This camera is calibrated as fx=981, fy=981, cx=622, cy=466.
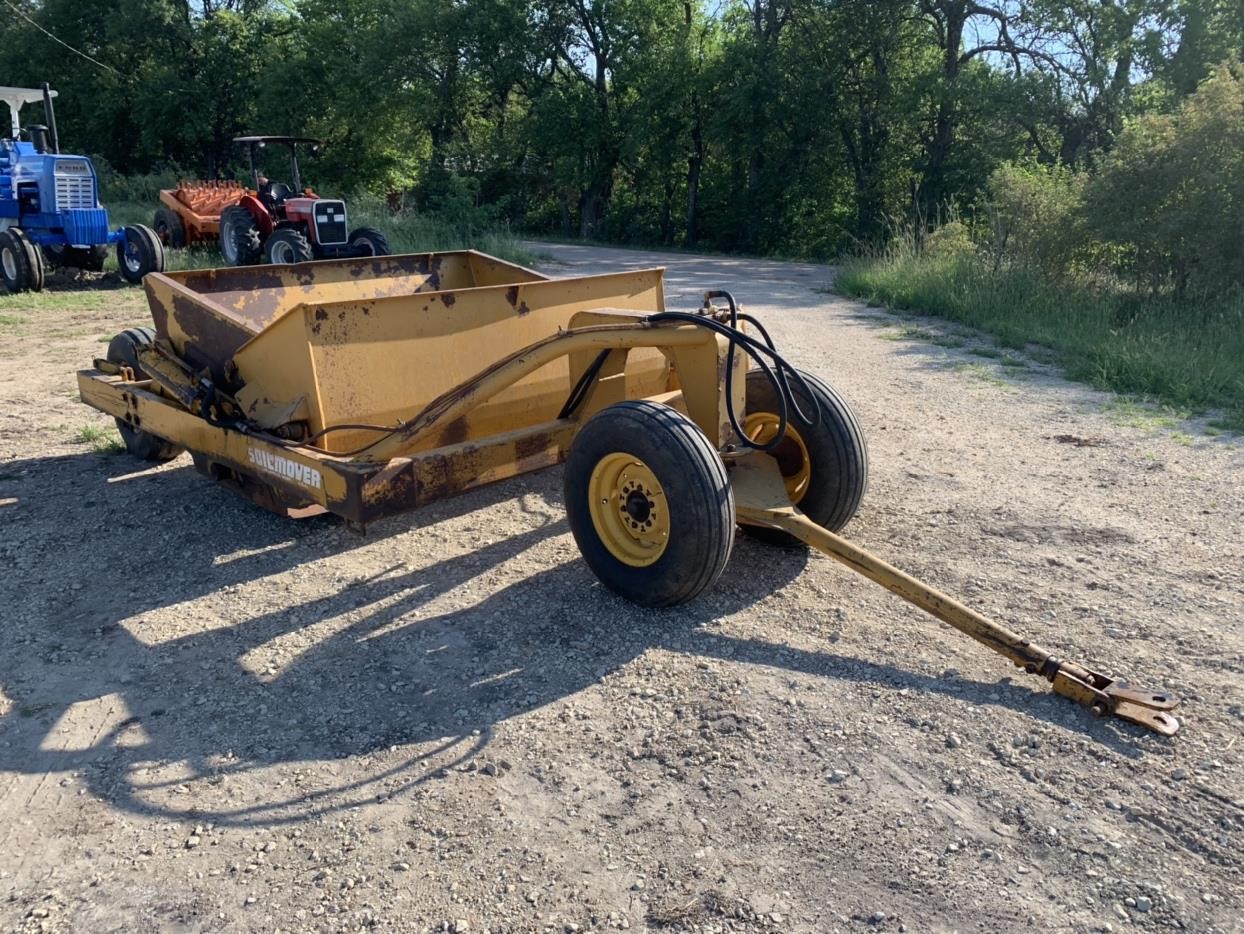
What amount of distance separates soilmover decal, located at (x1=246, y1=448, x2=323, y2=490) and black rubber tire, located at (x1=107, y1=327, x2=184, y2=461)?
1513mm

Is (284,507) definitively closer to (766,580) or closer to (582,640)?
(582,640)

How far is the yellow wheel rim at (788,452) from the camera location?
450cm

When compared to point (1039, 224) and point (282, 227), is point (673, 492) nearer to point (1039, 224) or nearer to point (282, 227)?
point (1039, 224)

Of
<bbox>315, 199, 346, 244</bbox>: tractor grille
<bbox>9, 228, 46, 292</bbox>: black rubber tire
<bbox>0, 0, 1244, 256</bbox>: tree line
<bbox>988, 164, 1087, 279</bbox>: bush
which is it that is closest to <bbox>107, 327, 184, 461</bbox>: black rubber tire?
<bbox>9, 228, 46, 292</bbox>: black rubber tire

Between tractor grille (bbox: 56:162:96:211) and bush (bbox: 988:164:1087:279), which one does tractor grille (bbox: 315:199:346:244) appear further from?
bush (bbox: 988:164:1087:279)

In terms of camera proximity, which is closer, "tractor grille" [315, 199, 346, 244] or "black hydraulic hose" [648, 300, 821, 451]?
"black hydraulic hose" [648, 300, 821, 451]

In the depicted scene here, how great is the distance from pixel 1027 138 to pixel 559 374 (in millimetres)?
22530

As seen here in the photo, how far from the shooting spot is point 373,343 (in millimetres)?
4590

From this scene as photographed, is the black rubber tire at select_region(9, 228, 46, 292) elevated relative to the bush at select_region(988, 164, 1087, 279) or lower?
lower

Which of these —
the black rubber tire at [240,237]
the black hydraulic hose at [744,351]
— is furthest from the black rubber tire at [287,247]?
the black hydraulic hose at [744,351]

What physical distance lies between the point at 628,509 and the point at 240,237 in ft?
41.0

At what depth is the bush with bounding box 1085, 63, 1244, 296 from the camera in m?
10.1

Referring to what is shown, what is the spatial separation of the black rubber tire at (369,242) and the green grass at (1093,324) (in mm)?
6783

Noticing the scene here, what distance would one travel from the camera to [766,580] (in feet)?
14.1
